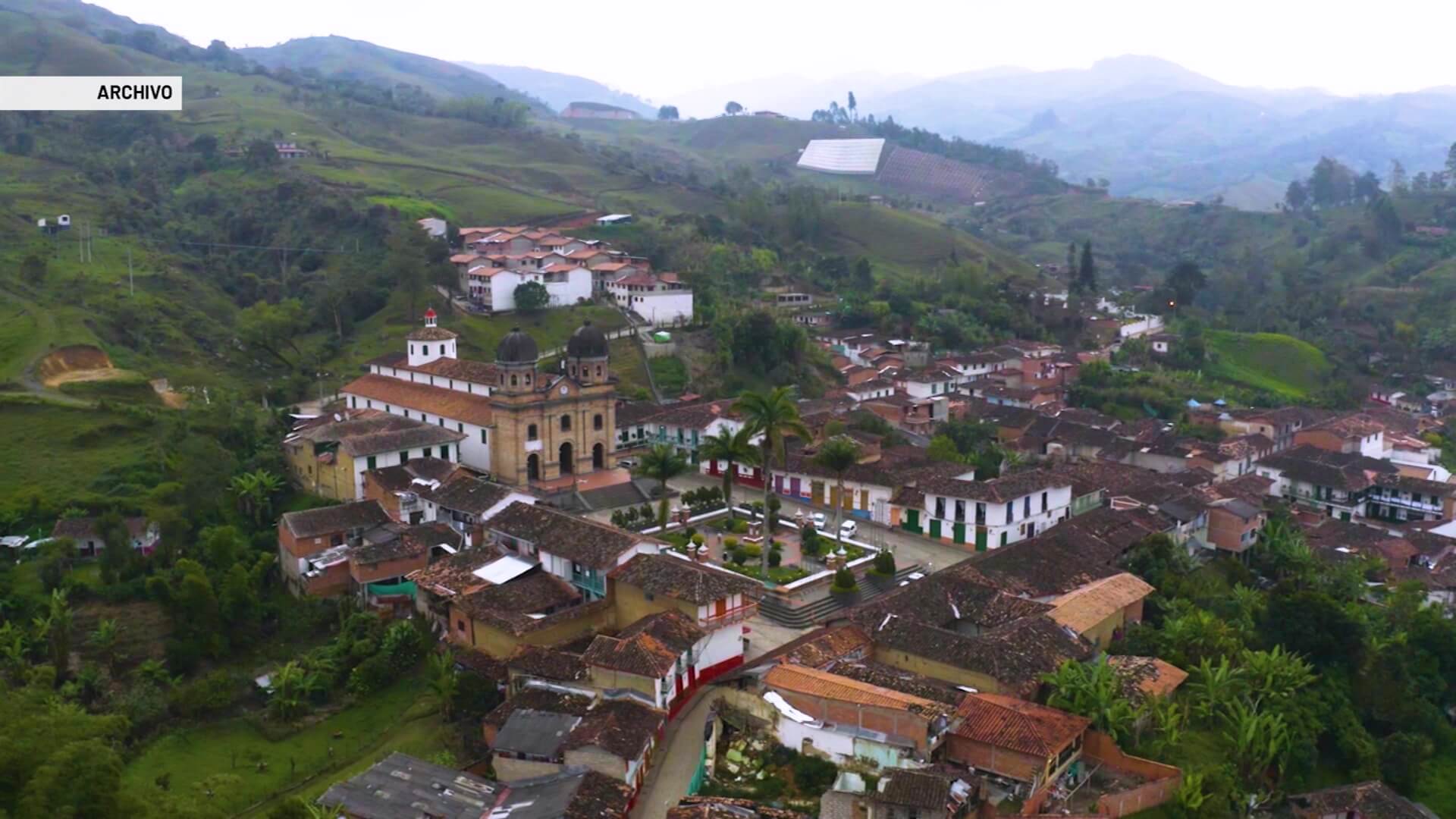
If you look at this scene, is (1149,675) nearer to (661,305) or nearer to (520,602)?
(520,602)

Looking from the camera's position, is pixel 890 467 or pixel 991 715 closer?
pixel 991 715

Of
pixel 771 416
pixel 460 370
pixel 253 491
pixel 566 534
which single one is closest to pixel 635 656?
pixel 566 534

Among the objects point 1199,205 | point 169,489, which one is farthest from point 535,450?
point 1199,205

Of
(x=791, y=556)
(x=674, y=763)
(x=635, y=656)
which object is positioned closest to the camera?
(x=674, y=763)

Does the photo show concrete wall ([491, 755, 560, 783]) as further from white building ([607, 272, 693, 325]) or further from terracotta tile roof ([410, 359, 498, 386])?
white building ([607, 272, 693, 325])

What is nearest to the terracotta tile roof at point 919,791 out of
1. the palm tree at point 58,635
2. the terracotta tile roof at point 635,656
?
the terracotta tile roof at point 635,656

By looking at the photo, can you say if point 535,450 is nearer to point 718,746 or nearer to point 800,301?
point 718,746

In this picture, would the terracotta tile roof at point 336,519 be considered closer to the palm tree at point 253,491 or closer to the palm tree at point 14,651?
the palm tree at point 253,491
